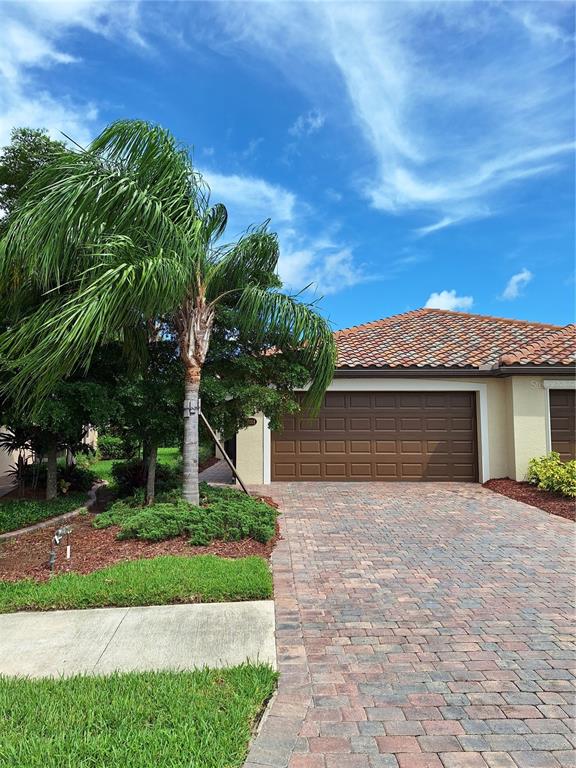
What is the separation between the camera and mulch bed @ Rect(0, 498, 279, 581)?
5578mm

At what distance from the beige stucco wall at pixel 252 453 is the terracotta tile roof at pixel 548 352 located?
633 cm

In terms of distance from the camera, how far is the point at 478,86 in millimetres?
8391

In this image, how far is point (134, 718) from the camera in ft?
8.86

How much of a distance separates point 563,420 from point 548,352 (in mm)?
1739

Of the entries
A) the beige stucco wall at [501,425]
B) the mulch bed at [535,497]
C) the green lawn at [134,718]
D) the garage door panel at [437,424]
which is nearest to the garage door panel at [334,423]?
the beige stucco wall at [501,425]

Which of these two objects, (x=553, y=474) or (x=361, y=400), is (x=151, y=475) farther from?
(x=553, y=474)

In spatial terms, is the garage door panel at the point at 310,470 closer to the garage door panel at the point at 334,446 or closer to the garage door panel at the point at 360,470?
the garage door panel at the point at 334,446

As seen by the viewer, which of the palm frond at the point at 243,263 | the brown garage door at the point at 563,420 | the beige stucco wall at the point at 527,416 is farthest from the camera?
the brown garage door at the point at 563,420

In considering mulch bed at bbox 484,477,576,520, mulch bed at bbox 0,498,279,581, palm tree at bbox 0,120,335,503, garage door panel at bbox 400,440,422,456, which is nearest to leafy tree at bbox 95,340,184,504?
palm tree at bbox 0,120,335,503

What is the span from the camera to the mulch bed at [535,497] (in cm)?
866

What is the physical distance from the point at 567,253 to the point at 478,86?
3.48 metres

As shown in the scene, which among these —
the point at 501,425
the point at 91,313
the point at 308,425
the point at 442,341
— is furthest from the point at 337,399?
the point at 91,313

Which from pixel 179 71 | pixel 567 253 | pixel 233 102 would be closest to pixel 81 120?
pixel 179 71

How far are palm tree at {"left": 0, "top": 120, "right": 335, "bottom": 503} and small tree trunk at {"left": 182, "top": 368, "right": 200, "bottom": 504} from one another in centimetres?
2
